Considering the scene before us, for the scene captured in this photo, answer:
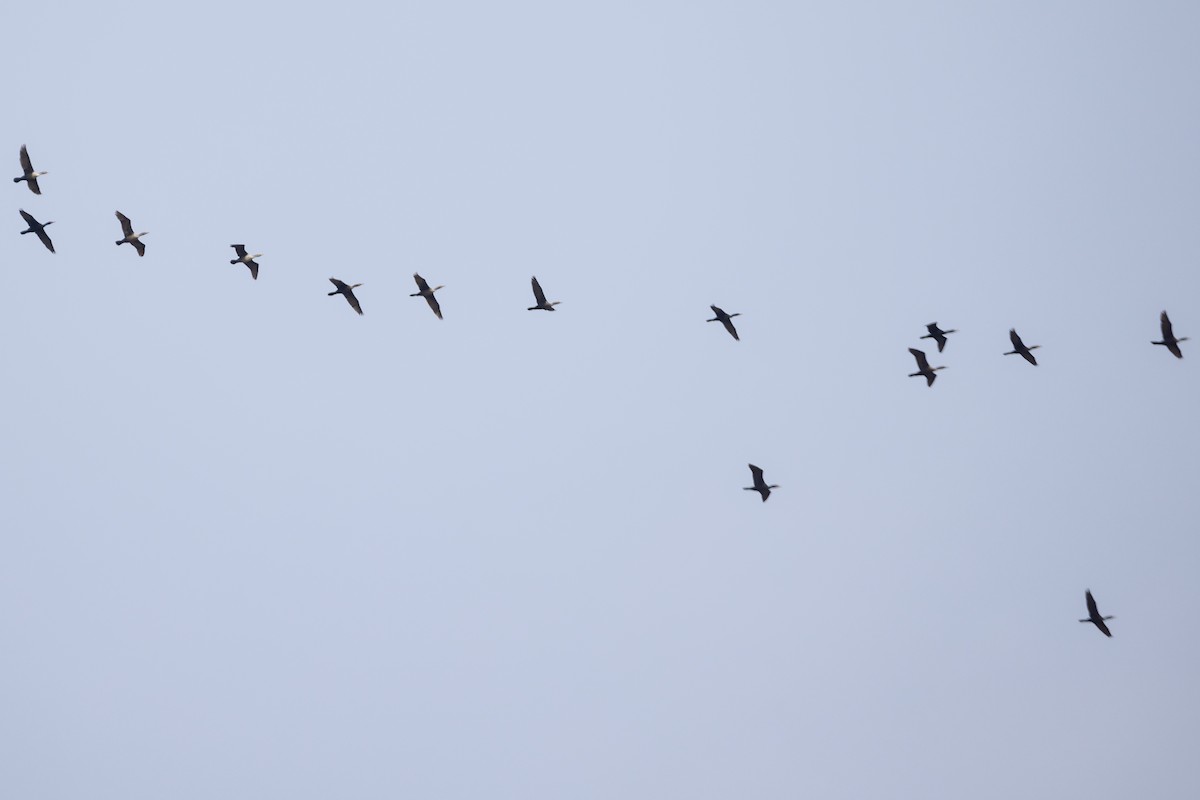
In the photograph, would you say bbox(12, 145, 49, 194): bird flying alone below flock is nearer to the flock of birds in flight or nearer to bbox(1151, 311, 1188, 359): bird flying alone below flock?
the flock of birds in flight

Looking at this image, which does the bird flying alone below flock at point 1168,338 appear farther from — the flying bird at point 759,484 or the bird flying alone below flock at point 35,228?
the bird flying alone below flock at point 35,228

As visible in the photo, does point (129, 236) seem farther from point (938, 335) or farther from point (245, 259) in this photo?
point (938, 335)

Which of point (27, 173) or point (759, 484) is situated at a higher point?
point (27, 173)

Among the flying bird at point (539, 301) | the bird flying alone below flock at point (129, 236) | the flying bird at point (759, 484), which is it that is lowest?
the flying bird at point (759, 484)

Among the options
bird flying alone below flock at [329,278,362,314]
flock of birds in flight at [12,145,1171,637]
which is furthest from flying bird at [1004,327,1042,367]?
bird flying alone below flock at [329,278,362,314]

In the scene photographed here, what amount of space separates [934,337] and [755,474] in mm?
10972

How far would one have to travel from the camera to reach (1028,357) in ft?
260

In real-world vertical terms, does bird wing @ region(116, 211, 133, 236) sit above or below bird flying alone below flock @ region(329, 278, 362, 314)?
above

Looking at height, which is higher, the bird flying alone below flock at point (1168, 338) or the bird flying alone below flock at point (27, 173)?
the bird flying alone below flock at point (27, 173)

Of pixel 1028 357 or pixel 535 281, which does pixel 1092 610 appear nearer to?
pixel 1028 357

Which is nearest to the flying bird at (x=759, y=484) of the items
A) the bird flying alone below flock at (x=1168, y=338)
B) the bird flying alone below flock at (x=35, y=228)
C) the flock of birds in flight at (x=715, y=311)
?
the flock of birds in flight at (x=715, y=311)

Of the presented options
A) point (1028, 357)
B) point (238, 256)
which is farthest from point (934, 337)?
point (238, 256)

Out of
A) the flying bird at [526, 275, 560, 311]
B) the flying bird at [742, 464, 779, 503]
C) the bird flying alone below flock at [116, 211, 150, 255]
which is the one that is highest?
the bird flying alone below flock at [116, 211, 150, 255]

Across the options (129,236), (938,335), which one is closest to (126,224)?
(129,236)
